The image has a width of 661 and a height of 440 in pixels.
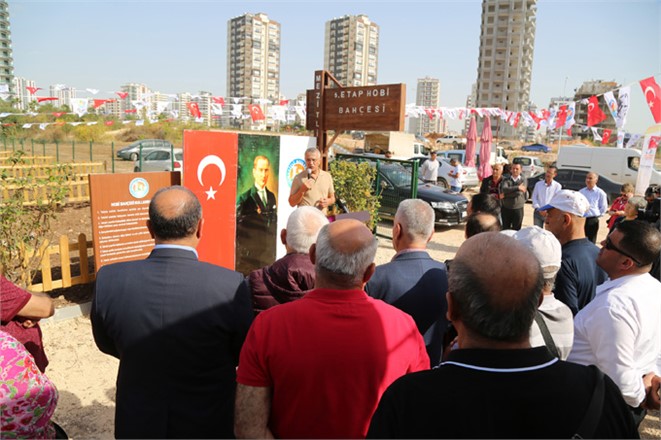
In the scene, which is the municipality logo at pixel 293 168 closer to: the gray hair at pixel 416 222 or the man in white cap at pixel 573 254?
the man in white cap at pixel 573 254

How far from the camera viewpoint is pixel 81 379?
13.6ft

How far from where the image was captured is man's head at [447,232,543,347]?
1205mm

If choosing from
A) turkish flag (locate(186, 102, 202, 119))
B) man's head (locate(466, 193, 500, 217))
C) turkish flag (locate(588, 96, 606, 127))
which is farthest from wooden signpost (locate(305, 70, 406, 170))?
turkish flag (locate(186, 102, 202, 119))

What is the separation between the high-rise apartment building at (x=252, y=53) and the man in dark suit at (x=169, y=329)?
77.1 meters

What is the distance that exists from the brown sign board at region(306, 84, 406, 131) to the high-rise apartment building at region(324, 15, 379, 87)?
88.3 meters

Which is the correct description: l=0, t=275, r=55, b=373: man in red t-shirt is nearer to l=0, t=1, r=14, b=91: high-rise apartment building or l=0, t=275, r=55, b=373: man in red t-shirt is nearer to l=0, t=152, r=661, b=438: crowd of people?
l=0, t=152, r=661, b=438: crowd of people

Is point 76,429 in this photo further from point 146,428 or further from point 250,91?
point 250,91

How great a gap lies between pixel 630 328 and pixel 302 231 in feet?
5.60

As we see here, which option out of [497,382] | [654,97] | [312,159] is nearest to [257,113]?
[654,97]

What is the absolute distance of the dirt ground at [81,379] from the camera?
3541 millimetres

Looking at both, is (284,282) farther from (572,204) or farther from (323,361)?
(572,204)

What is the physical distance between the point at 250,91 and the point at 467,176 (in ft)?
236

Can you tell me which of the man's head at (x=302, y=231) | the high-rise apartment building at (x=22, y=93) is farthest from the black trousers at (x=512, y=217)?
the high-rise apartment building at (x=22, y=93)

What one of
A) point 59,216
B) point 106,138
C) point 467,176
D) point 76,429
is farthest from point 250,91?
point 76,429
